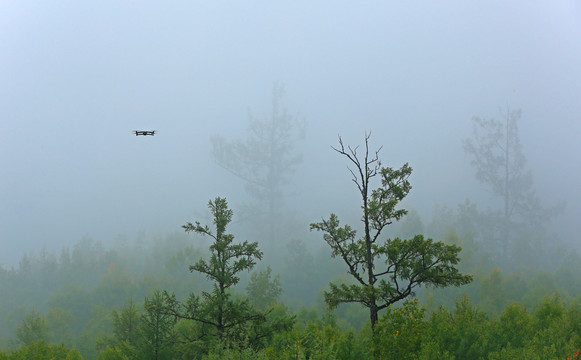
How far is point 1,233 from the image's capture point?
135 metres

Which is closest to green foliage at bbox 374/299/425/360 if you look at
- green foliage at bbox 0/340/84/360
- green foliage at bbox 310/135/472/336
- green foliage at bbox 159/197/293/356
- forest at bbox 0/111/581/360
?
forest at bbox 0/111/581/360

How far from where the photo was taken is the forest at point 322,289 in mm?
15055

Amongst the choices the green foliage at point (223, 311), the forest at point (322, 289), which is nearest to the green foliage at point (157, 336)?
the forest at point (322, 289)

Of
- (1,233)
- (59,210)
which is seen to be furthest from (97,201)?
(1,233)

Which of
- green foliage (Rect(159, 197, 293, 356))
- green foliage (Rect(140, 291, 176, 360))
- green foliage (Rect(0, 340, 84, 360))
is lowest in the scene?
green foliage (Rect(0, 340, 84, 360))

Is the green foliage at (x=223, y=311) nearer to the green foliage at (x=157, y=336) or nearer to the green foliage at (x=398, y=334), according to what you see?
the green foliage at (x=157, y=336)

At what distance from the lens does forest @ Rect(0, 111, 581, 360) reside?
15.1 m

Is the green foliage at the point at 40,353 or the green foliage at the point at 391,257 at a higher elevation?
the green foliage at the point at 391,257

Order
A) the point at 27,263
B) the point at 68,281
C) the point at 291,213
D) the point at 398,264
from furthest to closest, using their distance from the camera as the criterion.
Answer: the point at 291,213, the point at 27,263, the point at 68,281, the point at 398,264

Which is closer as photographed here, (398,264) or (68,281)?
(398,264)

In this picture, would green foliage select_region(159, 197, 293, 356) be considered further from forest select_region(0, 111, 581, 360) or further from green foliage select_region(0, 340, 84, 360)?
green foliage select_region(0, 340, 84, 360)

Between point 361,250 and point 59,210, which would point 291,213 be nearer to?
point 361,250

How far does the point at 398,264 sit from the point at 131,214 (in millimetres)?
132209

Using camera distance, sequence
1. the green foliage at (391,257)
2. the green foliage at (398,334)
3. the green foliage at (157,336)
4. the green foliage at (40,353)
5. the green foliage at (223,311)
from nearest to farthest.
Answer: the green foliage at (398,334) → the green foliage at (391,257) → the green foliage at (223,311) → the green foliage at (157,336) → the green foliage at (40,353)
